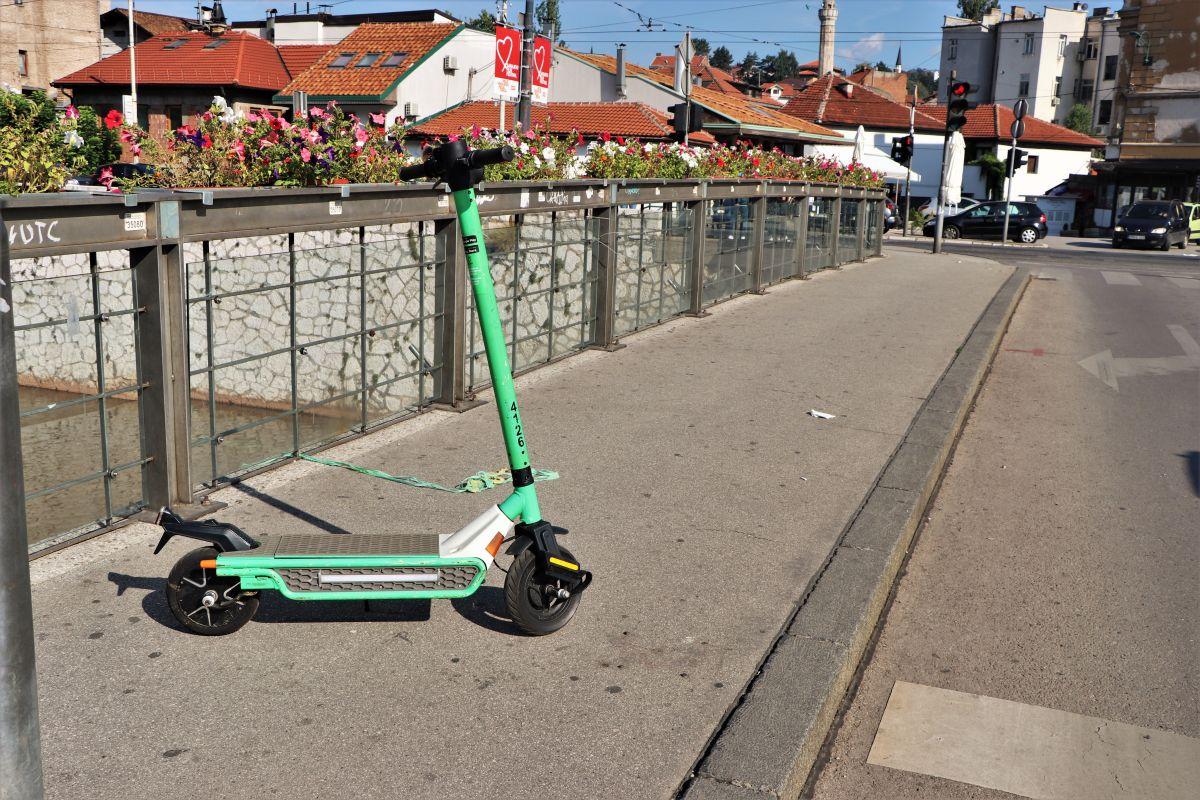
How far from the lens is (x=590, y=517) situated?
5.86 m

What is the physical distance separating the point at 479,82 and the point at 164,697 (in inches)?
1749

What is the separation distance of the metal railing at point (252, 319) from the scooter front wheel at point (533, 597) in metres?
2.01

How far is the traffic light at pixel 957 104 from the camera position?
25.8m

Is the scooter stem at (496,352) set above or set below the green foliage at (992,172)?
below

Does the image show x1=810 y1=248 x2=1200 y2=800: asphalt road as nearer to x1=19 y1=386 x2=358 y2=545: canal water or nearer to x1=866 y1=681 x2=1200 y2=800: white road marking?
x1=866 y1=681 x2=1200 y2=800: white road marking

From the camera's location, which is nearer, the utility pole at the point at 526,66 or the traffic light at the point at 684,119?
the utility pole at the point at 526,66

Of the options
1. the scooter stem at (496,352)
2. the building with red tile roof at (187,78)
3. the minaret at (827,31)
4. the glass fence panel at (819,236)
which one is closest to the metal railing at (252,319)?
the scooter stem at (496,352)

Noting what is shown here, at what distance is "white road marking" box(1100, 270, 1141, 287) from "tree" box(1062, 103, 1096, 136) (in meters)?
67.1

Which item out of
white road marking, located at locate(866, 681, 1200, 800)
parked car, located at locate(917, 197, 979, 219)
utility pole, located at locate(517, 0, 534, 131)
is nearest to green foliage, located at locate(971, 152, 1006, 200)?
parked car, located at locate(917, 197, 979, 219)

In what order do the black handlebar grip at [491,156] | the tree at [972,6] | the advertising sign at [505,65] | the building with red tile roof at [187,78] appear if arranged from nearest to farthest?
1. the black handlebar grip at [491,156]
2. the advertising sign at [505,65]
3. the building with red tile roof at [187,78]
4. the tree at [972,6]

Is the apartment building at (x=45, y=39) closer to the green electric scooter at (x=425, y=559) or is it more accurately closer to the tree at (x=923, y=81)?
the green electric scooter at (x=425, y=559)

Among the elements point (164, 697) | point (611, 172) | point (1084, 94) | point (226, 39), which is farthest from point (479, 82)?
point (1084, 94)

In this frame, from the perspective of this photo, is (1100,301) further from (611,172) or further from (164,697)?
(164,697)

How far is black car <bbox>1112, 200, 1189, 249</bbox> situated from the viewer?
39156 mm
